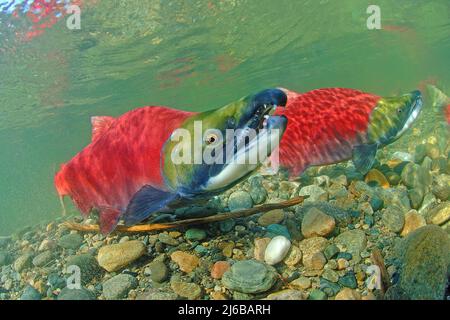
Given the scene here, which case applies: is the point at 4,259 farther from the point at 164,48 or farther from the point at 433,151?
the point at 164,48

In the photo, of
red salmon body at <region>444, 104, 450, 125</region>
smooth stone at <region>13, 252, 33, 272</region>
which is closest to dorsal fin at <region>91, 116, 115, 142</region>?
smooth stone at <region>13, 252, 33, 272</region>

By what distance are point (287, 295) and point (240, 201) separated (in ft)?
5.73

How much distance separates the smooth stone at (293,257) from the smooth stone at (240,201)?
3.73ft

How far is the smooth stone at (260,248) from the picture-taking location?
9.63 ft

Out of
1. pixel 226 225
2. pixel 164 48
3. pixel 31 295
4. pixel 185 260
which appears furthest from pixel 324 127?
pixel 164 48

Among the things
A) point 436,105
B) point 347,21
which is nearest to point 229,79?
point 347,21

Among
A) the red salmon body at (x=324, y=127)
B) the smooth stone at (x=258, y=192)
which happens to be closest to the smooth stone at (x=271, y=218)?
the smooth stone at (x=258, y=192)

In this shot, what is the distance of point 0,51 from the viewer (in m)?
16.8

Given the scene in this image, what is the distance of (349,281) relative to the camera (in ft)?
8.34

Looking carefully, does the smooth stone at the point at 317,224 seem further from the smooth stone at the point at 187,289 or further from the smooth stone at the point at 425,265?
the smooth stone at the point at 187,289

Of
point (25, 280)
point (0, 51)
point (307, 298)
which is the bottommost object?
point (25, 280)

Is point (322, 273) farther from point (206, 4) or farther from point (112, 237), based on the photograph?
point (206, 4)
